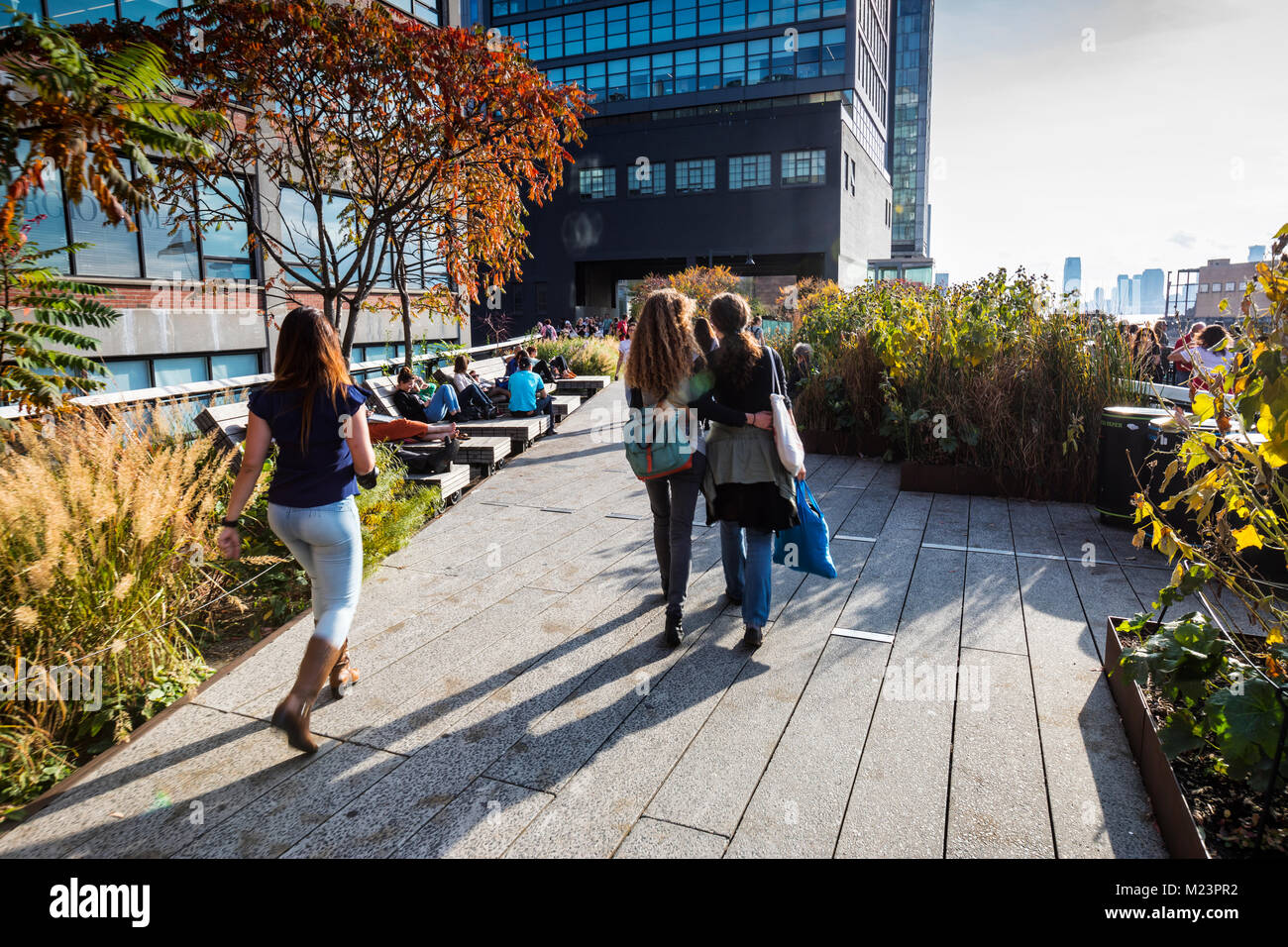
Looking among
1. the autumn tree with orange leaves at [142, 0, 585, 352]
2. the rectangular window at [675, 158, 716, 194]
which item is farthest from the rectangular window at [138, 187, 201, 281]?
the rectangular window at [675, 158, 716, 194]

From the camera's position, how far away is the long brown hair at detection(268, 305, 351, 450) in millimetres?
3418

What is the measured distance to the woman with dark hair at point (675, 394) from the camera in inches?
171

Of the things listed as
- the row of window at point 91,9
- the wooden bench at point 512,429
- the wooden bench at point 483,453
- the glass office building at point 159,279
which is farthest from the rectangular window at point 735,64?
the wooden bench at point 483,453

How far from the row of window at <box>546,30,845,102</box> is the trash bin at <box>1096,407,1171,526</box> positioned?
43245 mm

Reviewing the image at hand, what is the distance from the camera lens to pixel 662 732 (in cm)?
369

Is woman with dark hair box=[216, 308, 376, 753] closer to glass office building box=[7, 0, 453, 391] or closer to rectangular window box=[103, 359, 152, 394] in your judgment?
glass office building box=[7, 0, 453, 391]

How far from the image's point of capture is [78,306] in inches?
229

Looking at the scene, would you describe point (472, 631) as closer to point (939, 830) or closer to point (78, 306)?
point (939, 830)

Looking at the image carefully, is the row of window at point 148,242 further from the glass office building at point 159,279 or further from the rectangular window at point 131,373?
the rectangular window at point 131,373

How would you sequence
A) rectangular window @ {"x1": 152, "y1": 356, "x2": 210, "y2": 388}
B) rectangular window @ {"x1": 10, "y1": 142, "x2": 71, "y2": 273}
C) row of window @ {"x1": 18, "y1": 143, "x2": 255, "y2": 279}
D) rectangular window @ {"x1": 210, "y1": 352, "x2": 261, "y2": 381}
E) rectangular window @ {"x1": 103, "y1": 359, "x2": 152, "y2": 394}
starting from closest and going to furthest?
rectangular window @ {"x1": 10, "y1": 142, "x2": 71, "y2": 273}, row of window @ {"x1": 18, "y1": 143, "x2": 255, "y2": 279}, rectangular window @ {"x1": 103, "y1": 359, "x2": 152, "y2": 394}, rectangular window @ {"x1": 152, "y1": 356, "x2": 210, "y2": 388}, rectangular window @ {"x1": 210, "y1": 352, "x2": 261, "y2": 381}

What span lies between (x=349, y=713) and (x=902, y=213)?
393 feet

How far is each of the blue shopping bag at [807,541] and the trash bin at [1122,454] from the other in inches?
155

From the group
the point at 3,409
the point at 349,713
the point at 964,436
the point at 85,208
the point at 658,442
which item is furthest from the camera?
the point at 85,208

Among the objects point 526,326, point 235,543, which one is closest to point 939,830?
point 235,543
